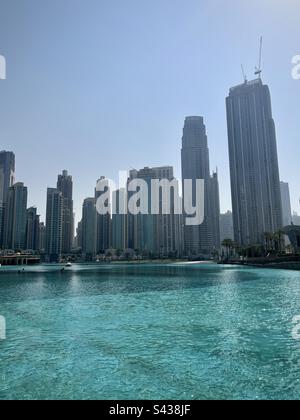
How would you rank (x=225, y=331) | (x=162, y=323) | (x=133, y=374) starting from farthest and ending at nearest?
(x=162, y=323) → (x=225, y=331) → (x=133, y=374)

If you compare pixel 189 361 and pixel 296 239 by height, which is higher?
pixel 296 239

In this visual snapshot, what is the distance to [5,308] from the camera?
3130 cm

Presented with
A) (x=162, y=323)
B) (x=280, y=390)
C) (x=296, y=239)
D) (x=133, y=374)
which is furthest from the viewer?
(x=296, y=239)

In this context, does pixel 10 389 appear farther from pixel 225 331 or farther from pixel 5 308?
pixel 5 308

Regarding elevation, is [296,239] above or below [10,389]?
above

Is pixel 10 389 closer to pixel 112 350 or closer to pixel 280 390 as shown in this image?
pixel 112 350
